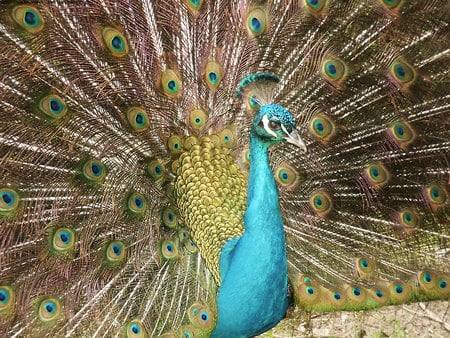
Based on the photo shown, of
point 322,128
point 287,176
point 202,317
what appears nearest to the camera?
point 202,317

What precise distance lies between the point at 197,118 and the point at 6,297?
986 millimetres

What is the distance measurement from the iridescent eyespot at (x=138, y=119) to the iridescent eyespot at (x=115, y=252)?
435 mm

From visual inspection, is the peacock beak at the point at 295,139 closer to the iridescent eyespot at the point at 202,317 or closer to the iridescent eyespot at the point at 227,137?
the iridescent eyespot at the point at 227,137

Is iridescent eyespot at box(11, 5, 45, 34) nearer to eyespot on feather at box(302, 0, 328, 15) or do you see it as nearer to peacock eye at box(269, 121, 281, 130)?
peacock eye at box(269, 121, 281, 130)

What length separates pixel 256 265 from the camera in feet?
7.18

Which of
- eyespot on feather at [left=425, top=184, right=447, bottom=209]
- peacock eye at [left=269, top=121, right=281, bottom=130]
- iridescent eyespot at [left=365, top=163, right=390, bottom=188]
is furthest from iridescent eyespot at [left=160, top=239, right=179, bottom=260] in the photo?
eyespot on feather at [left=425, top=184, right=447, bottom=209]

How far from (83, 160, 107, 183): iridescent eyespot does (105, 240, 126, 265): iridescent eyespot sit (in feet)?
0.80

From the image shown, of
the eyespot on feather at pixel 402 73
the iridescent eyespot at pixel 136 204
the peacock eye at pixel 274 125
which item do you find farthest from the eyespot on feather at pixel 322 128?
the iridescent eyespot at pixel 136 204

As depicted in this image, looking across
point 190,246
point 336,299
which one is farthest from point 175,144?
point 336,299

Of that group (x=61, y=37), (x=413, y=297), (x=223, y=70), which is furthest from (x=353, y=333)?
(x=61, y=37)

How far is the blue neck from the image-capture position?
2.12 m

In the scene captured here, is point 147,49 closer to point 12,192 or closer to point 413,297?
point 12,192

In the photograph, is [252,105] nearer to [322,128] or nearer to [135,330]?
[322,128]

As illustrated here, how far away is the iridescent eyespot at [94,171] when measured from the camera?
2.14 m
